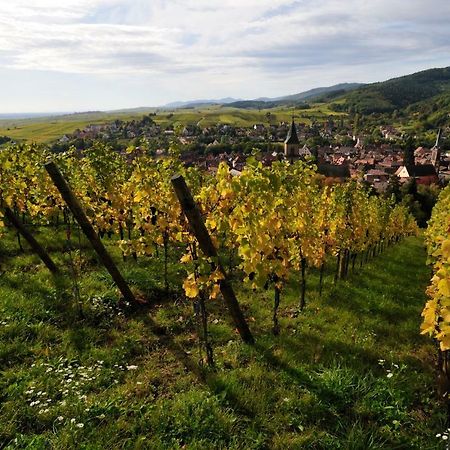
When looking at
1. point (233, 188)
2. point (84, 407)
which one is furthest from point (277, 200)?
point (84, 407)

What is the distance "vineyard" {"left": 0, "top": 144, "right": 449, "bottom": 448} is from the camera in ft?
17.8

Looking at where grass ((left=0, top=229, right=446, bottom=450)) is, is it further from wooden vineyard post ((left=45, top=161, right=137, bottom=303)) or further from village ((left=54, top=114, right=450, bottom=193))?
village ((left=54, top=114, right=450, bottom=193))

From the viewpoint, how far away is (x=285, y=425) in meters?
5.61

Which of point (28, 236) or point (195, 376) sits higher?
point (28, 236)

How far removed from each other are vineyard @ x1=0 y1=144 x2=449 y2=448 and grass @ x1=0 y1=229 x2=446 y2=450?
0.03 metres

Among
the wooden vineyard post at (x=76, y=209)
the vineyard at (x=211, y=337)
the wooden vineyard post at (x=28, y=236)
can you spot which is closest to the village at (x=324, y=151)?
the vineyard at (x=211, y=337)

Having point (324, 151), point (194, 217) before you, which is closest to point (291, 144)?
point (324, 151)

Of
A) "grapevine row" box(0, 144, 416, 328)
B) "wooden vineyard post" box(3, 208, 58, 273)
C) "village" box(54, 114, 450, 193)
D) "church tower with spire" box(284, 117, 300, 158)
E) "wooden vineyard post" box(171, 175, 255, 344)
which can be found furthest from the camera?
"village" box(54, 114, 450, 193)

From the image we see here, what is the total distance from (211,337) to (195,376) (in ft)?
5.86

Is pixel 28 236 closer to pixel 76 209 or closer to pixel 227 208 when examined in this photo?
pixel 76 209

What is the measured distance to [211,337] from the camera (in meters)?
8.50

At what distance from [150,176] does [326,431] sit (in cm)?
730

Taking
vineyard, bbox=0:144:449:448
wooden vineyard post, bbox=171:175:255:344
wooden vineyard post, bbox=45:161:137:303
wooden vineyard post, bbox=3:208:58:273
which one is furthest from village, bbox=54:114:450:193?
wooden vineyard post, bbox=171:175:255:344

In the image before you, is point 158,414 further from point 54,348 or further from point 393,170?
point 393,170
